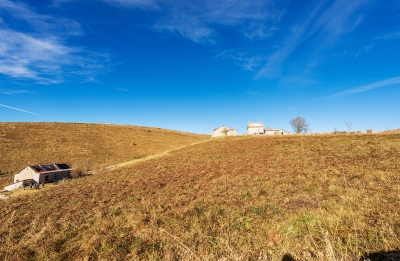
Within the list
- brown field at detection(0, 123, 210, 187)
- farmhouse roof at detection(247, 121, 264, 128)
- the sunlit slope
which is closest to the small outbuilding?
brown field at detection(0, 123, 210, 187)

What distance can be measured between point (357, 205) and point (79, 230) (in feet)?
41.0

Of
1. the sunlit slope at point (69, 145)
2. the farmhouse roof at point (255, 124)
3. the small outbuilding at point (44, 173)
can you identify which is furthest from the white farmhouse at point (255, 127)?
the small outbuilding at point (44, 173)

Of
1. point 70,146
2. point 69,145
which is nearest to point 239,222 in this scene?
point 70,146

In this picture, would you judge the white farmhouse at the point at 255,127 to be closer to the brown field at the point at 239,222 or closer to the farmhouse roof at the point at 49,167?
the farmhouse roof at the point at 49,167

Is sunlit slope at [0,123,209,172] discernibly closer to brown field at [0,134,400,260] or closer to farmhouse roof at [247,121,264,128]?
farmhouse roof at [247,121,264,128]

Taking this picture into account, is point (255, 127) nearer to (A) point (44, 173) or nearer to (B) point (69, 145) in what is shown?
(B) point (69, 145)

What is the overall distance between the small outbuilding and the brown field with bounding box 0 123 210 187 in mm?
3121

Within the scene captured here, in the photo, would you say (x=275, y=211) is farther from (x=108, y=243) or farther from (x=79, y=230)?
(x=79, y=230)

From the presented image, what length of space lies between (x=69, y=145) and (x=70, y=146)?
130cm

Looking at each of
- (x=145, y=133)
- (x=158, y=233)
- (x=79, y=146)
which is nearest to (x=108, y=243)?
(x=158, y=233)

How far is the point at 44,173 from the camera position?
1586 inches

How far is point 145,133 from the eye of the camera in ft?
314

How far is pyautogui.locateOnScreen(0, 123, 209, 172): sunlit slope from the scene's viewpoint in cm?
5300

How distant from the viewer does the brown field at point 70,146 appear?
51.8m
